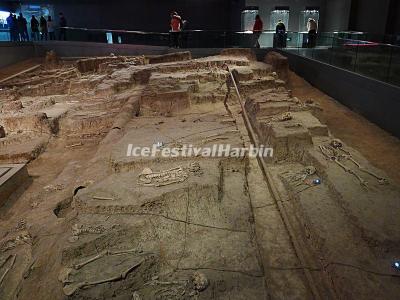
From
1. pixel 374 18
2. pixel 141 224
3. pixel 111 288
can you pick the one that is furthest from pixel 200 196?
pixel 374 18

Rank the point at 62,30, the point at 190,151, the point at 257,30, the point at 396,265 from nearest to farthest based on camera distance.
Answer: the point at 396,265
the point at 190,151
the point at 257,30
the point at 62,30

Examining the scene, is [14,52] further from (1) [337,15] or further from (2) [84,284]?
(2) [84,284]

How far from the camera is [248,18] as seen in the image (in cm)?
1419

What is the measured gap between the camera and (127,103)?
8484 millimetres

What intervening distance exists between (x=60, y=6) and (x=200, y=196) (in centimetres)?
1760

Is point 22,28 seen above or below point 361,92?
above

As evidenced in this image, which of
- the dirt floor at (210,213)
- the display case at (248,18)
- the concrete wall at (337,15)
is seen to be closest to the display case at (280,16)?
the display case at (248,18)

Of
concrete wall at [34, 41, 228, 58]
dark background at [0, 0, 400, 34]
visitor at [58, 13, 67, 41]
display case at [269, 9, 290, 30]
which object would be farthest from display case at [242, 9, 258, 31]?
visitor at [58, 13, 67, 41]

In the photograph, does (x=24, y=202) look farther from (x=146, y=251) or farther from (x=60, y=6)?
(x=60, y=6)

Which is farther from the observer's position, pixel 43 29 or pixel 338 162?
pixel 43 29

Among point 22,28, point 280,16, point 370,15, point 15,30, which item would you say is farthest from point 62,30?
point 370,15

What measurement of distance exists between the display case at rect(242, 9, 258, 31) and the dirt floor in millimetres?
7769

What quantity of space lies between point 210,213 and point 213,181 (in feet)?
1.43

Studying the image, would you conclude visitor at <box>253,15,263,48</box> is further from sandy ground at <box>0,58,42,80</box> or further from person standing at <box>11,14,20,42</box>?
person standing at <box>11,14,20,42</box>
